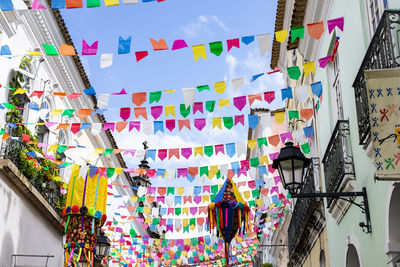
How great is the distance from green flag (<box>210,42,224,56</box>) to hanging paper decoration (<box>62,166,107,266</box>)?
5.28 metres

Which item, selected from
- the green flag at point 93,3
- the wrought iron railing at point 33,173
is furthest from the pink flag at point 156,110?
the green flag at point 93,3

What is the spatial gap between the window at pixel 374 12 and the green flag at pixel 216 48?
2261mm

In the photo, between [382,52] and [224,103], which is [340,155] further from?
[382,52]

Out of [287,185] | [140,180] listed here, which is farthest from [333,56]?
[140,180]

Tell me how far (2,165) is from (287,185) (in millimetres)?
6239

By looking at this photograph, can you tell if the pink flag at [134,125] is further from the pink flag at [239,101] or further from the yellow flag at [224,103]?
the pink flag at [239,101]

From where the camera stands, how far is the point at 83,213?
40.0 feet

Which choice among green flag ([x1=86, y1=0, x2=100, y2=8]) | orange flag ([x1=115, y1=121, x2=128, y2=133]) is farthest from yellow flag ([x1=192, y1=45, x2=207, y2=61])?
orange flag ([x1=115, y1=121, x2=128, y2=133])

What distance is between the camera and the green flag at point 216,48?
28.4 feet

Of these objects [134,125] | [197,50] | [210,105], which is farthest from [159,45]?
[134,125]

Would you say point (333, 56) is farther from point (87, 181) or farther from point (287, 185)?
point (87, 181)

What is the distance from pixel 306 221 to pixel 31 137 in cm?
640

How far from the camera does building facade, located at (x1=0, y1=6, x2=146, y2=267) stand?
37.8 feet

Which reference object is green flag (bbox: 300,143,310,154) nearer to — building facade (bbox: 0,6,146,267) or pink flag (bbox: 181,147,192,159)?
pink flag (bbox: 181,147,192,159)
